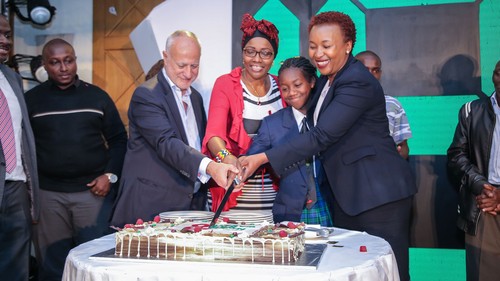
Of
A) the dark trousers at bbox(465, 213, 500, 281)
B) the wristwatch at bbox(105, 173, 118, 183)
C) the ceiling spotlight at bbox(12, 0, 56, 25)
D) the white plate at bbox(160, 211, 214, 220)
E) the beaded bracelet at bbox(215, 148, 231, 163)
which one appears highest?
the ceiling spotlight at bbox(12, 0, 56, 25)

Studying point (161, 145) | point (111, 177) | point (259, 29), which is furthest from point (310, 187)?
point (111, 177)

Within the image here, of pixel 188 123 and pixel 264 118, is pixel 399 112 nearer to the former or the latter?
pixel 264 118

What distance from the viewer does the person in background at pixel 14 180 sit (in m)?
3.35

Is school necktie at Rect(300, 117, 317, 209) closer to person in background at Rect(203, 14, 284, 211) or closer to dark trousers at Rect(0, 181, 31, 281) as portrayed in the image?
person in background at Rect(203, 14, 284, 211)

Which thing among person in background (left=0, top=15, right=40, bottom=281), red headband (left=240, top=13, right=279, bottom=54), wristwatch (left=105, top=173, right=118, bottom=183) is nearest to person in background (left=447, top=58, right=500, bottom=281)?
red headband (left=240, top=13, right=279, bottom=54)

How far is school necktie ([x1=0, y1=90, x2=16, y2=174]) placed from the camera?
11.0 feet

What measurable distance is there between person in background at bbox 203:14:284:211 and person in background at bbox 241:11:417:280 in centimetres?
51

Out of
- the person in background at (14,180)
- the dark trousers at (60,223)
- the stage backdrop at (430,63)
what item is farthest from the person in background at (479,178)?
the person in background at (14,180)

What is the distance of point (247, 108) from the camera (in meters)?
3.36

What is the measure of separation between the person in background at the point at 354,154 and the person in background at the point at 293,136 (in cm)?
19

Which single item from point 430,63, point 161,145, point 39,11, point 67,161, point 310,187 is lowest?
point 310,187

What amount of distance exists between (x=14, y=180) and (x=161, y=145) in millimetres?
1142

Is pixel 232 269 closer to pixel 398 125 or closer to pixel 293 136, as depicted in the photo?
pixel 293 136

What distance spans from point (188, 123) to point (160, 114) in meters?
0.33
